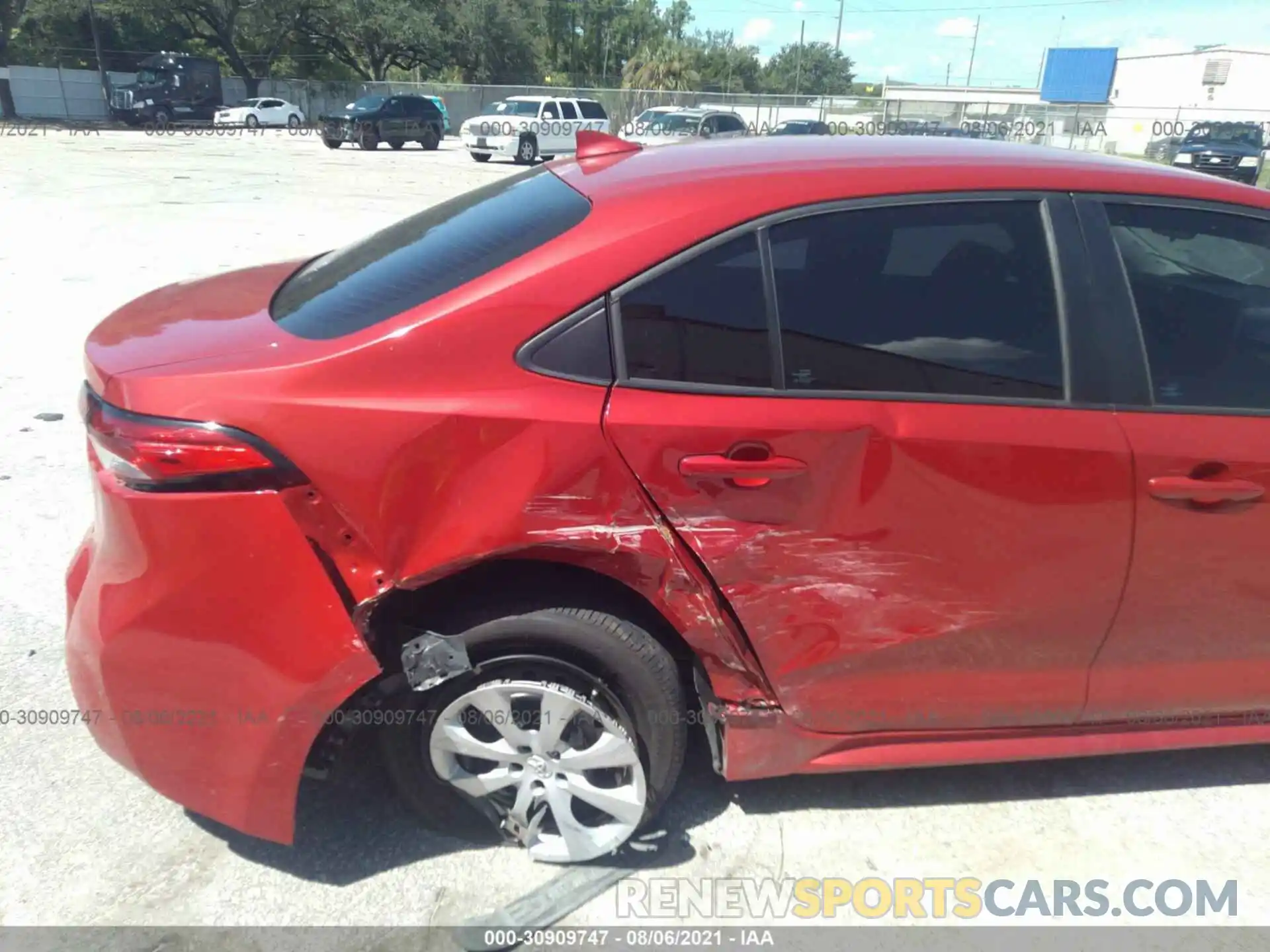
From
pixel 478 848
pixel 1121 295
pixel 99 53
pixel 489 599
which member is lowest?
pixel 478 848

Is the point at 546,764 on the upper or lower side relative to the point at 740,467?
lower

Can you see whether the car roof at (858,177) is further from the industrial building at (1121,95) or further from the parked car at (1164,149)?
the industrial building at (1121,95)

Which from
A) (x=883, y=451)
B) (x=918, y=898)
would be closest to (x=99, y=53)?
(x=883, y=451)

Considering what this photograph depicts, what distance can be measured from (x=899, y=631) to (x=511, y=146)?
27.0 m

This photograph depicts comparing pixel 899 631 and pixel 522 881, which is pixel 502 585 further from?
pixel 899 631

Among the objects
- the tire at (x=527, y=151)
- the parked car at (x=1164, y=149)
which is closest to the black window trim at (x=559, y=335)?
the tire at (x=527, y=151)

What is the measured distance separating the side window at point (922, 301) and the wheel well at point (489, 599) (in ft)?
2.20

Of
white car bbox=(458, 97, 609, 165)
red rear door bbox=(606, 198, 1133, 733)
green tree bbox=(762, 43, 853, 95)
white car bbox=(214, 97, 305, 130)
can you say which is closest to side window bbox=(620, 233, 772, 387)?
red rear door bbox=(606, 198, 1133, 733)

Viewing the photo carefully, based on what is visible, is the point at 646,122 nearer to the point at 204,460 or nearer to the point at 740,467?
the point at 740,467

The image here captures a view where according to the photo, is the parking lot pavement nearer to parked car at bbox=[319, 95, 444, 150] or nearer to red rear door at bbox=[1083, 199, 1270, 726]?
red rear door at bbox=[1083, 199, 1270, 726]

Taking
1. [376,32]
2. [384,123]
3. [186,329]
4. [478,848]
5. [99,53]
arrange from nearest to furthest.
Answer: [186,329] → [478,848] → [384,123] → [99,53] → [376,32]

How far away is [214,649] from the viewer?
2.05m

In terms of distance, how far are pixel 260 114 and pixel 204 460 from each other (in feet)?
139

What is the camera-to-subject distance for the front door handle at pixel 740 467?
2.06 meters
